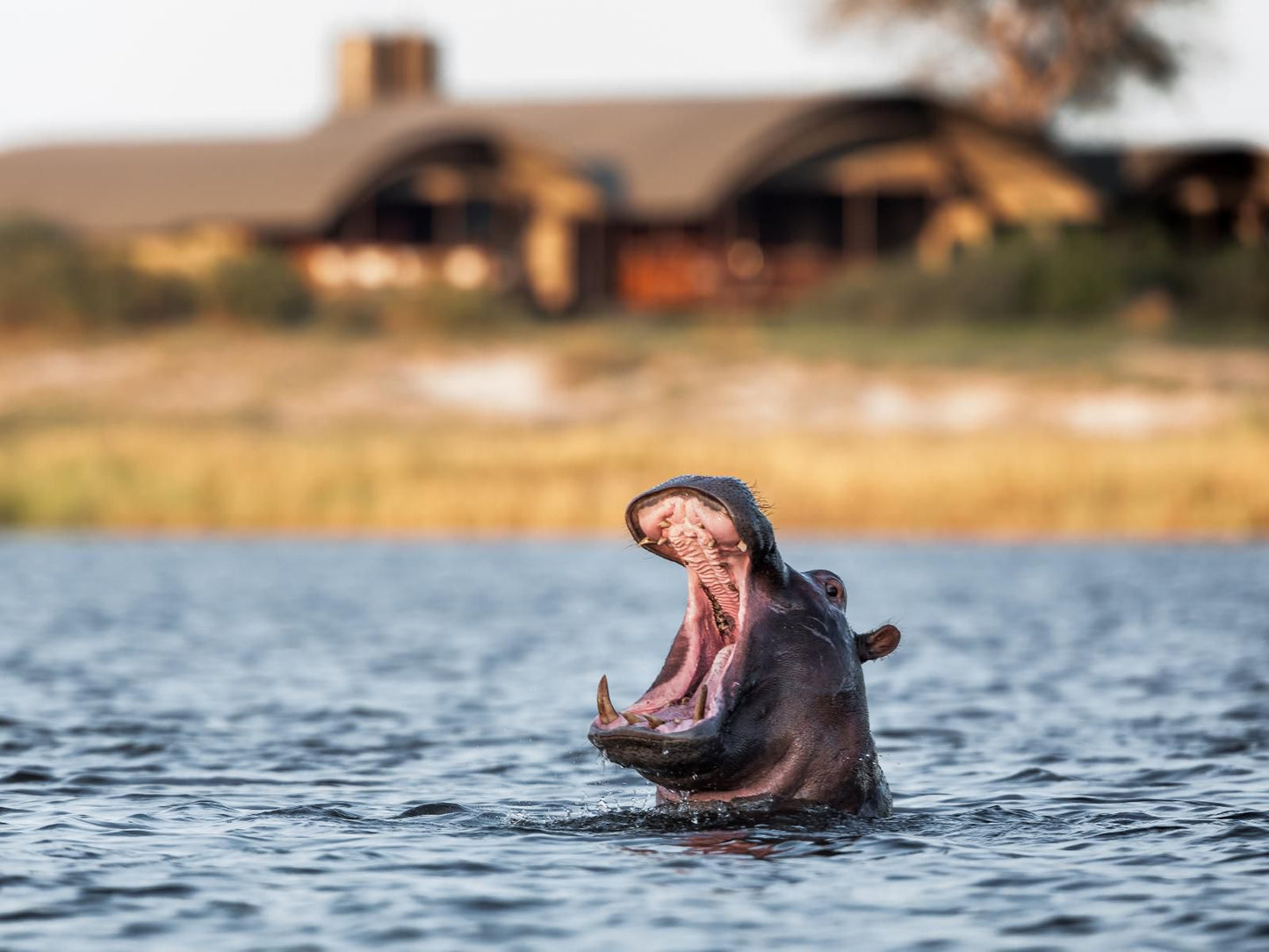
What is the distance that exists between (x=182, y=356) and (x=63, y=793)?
28.2 meters

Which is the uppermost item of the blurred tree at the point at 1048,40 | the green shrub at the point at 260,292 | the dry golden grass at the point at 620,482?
the blurred tree at the point at 1048,40

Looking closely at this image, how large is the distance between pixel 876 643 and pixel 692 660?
894 millimetres

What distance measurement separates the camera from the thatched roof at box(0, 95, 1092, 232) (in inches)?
1796

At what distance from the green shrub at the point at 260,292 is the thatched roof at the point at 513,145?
11.2ft

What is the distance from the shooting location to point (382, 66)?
6288 cm

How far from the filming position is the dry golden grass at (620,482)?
2727 cm

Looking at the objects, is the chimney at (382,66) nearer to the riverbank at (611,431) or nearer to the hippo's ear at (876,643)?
the riverbank at (611,431)

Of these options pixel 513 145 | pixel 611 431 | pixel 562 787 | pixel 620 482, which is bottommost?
pixel 562 787

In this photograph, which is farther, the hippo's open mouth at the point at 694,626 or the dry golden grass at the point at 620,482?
the dry golden grass at the point at 620,482

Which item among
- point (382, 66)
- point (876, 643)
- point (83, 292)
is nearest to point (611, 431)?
point (83, 292)

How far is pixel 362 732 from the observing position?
44.2 feet

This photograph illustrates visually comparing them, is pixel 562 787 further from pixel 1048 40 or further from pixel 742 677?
pixel 1048 40

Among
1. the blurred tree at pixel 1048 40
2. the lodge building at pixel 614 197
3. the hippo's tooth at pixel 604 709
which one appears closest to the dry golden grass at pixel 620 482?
the lodge building at pixel 614 197

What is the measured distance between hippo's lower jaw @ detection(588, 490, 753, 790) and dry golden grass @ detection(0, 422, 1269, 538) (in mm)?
18506
